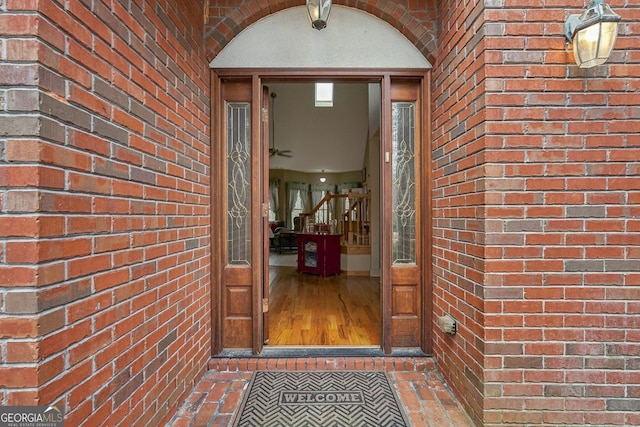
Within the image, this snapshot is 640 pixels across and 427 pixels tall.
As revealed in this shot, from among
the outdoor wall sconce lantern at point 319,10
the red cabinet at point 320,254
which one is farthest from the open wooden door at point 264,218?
the red cabinet at point 320,254

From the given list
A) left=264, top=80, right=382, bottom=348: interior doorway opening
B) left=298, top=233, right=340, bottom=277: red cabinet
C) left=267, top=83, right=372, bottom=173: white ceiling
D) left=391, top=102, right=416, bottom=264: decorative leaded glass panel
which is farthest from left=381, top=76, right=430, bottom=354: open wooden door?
left=267, top=83, right=372, bottom=173: white ceiling

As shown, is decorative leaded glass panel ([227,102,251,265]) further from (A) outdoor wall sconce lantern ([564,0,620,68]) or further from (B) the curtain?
(B) the curtain

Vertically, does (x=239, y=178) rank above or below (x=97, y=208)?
above

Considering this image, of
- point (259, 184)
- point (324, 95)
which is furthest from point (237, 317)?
point (324, 95)

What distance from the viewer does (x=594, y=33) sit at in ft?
4.70

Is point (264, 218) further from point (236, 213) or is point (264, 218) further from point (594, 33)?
point (594, 33)

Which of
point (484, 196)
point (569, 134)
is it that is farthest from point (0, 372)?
point (569, 134)

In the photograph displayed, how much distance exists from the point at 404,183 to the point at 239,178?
1276 millimetres

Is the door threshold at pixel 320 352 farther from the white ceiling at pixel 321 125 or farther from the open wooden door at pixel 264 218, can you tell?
the white ceiling at pixel 321 125

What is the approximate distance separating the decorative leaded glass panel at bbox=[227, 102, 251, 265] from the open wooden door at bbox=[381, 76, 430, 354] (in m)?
1.04

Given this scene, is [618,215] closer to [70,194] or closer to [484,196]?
[484,196]

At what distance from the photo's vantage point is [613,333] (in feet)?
5.14

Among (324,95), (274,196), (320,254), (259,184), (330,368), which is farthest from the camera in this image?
(274,196)

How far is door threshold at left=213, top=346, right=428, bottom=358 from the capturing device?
7.47 ft
